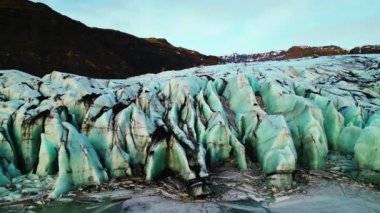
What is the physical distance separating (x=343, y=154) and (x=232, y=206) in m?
3.43

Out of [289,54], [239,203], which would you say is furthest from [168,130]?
[289,54]

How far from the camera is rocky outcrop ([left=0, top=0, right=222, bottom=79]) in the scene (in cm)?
3538

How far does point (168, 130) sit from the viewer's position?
8047 mm

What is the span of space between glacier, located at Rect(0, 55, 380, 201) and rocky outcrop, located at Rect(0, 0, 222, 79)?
25.5m

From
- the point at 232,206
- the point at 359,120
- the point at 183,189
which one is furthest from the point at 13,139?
the point at 359,120

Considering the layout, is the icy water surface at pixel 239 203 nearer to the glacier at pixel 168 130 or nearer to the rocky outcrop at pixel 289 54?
the glacier at pixel 168 130

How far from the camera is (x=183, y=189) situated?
691 centimetres

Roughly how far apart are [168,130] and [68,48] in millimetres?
33329

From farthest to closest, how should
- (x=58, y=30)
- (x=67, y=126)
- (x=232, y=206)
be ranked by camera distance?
(x=58, y=30), (x=67, y=126), (x=232, y=206)

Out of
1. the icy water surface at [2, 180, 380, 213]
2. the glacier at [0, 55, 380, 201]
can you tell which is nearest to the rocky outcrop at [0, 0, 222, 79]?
the glacier at [0, 55, 380, 201]

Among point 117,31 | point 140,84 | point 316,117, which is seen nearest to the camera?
point 316,117

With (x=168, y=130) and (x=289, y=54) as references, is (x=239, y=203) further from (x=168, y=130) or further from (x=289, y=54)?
(x=289, y=54)

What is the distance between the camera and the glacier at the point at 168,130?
7270 millimetres

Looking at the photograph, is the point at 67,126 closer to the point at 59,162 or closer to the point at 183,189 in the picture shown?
the point at 59,162
